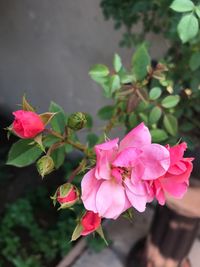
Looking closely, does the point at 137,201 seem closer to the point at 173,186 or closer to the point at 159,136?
the point at 173,186

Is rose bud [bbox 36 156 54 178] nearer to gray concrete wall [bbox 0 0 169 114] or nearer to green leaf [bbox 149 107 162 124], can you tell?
green leaf [bbox 149 107 162 124]

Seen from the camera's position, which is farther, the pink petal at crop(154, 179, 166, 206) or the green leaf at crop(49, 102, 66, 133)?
the green leaf at crop(49, 102, 66, 133)

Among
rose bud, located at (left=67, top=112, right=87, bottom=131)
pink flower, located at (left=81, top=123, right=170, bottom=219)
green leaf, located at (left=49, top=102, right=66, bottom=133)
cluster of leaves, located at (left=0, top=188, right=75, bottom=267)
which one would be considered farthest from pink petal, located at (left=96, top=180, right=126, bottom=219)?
cluster of leaves, located at (left=0, top=188, right=75, bottom=267)

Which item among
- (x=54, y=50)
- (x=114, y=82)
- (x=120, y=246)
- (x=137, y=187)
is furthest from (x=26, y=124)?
(x=54, y=50)

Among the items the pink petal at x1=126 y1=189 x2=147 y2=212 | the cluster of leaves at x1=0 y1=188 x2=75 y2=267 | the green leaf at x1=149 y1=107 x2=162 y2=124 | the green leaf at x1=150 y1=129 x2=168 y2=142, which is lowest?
the cluster of leaves at x1=0 y1=188 x2=75 y2=267

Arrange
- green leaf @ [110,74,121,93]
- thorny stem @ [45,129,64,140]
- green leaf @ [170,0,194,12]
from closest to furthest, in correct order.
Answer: thorny stem @ [45,129,64,140], green leaf @ [170,0,194,12], green leaf @ [110,74,121,93]

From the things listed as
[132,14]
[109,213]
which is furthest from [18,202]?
[109,213]

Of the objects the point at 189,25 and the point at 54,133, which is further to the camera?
the point at 189,25
